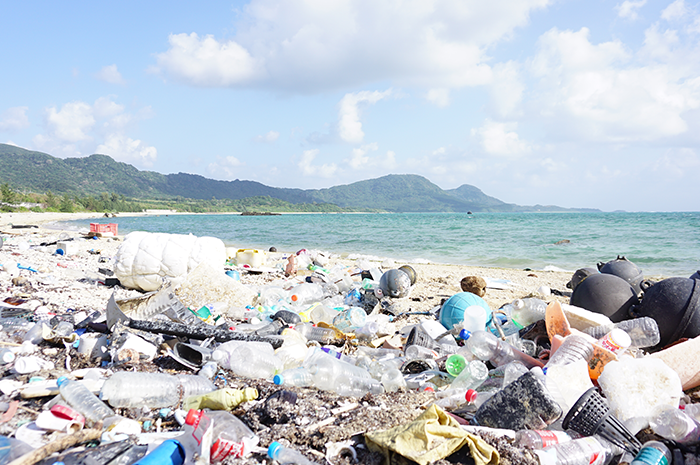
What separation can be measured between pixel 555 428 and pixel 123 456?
2.26m

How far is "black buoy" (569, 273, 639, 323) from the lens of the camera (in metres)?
3.98

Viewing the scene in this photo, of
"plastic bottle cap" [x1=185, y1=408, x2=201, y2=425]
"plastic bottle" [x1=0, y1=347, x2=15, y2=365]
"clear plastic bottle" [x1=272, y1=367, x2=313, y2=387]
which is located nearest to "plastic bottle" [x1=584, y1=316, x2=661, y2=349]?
"clear plastic bottle" [x1=272, y1=367, x2=313, y2=387]

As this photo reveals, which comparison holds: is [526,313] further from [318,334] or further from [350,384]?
[350,384]

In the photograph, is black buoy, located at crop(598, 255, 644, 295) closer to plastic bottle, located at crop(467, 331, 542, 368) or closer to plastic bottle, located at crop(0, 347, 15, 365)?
plastic bottle, located at crop(467, 331, 542, 368)

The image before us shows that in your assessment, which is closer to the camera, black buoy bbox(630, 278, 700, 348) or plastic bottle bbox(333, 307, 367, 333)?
black buoy bbox(630, 278, 700, 348)

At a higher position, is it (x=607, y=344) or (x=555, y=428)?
(x=607, y=344)

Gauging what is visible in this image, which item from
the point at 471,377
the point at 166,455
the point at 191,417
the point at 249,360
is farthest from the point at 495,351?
the point at 166,455

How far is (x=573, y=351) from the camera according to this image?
286 centimetres

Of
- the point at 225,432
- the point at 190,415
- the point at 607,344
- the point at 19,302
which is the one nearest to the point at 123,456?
the point at 190,415

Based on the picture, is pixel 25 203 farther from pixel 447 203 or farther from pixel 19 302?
pixel 447 203

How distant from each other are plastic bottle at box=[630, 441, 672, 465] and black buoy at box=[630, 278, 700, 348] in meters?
1.84

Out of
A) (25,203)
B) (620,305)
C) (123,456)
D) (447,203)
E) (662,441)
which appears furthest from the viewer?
(447,203)

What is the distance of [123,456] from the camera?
1.75m

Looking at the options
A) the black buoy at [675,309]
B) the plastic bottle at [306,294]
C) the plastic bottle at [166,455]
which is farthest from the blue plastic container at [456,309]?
the plastic bottle at [166,455]
